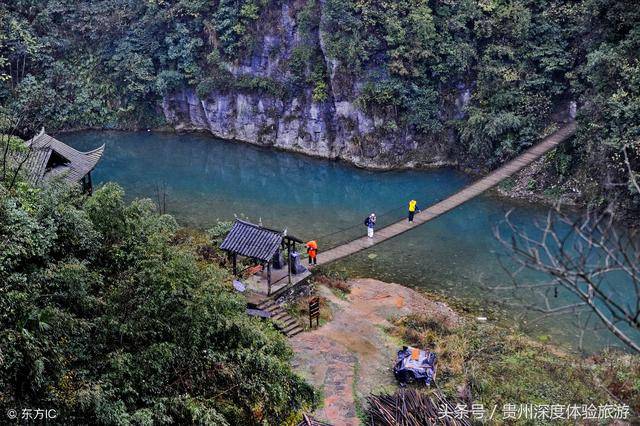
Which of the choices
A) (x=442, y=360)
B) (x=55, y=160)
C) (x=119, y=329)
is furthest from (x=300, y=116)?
(x=119, y=329)

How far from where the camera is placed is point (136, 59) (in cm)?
4788

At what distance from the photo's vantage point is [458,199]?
34.8m

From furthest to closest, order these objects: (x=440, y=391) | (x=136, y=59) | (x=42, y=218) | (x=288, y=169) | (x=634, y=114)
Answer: (x=136, y=59)
(x=288, y=169)
(x=634, y=114)
(x=440, y=391)
(x=42, y=218)

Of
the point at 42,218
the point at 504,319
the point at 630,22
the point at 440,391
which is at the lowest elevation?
the point at 440,391

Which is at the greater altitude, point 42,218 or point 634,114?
point 634,114

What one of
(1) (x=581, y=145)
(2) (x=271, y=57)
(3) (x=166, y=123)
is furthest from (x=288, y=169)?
(1) (x=581, y=145)

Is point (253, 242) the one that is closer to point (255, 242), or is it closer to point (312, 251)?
point (255, 242)

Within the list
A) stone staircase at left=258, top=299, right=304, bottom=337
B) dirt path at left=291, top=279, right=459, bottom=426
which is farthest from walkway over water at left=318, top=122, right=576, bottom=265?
stone staircase at left=258, top=299, right=304, bottom=337

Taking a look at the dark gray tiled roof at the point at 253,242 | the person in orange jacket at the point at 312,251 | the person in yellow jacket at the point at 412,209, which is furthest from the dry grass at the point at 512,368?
the person in yellow jacket at the point at 412,209

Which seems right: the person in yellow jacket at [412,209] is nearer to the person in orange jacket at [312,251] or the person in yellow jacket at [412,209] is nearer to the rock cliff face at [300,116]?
the person in orange jacket at [312,251]

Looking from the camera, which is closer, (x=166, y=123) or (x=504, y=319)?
(x=504, y=319)

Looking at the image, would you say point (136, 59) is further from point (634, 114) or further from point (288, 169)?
point (634, 114)

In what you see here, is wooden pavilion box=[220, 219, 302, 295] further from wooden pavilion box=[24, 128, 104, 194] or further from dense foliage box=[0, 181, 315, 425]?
wooden pavilion box=[24, 128, 104, 194]

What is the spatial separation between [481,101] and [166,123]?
991 inches
